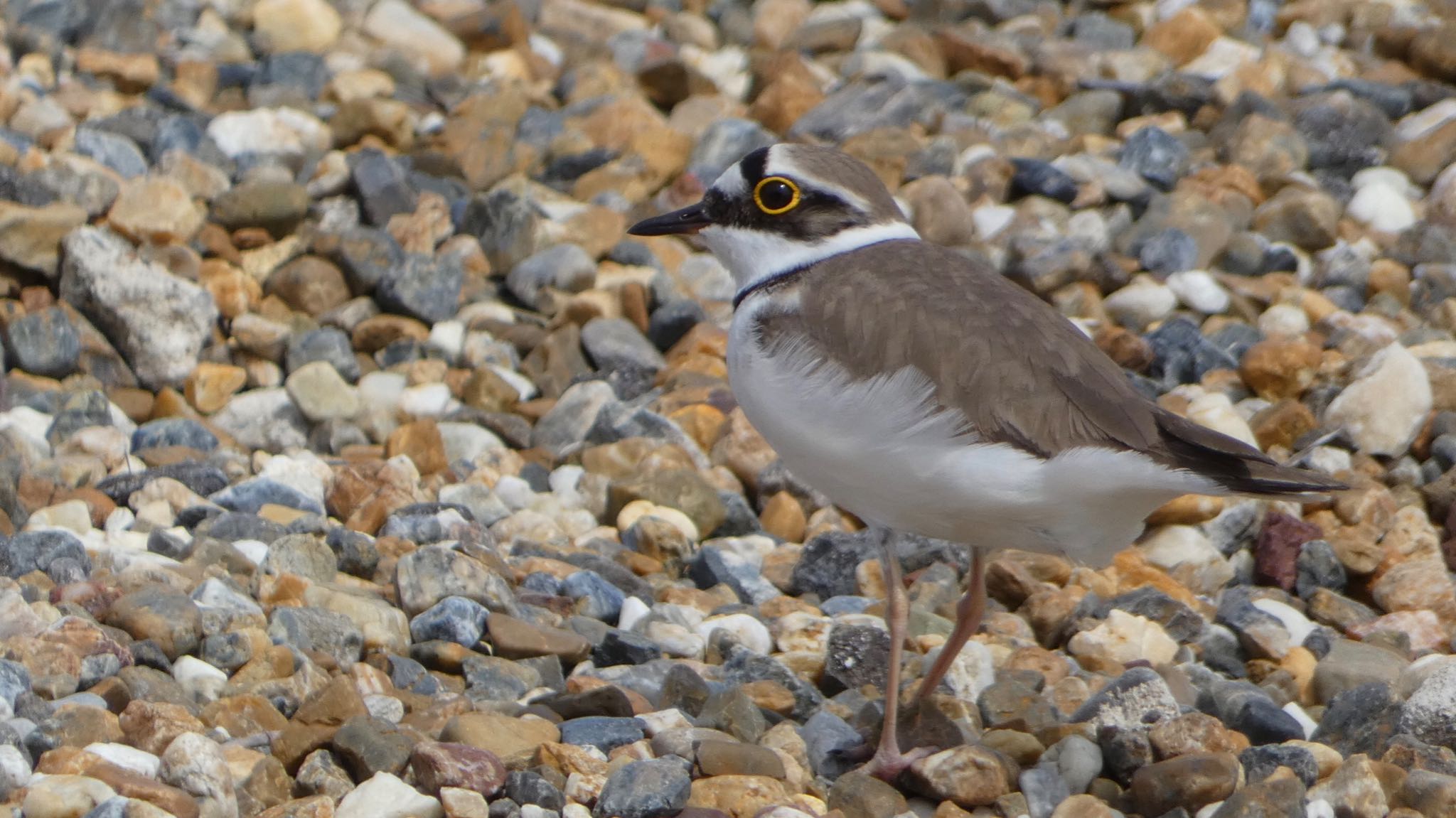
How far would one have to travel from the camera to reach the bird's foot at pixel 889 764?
434cm

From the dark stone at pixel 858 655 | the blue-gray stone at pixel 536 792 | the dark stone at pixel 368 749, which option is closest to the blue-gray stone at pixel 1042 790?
the dark stone at pixel 858 655

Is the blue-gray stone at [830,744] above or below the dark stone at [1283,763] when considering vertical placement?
below

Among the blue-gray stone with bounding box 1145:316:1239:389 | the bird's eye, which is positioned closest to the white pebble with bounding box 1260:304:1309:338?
the blue-gray stone with bounding box 1145:316:1239:389

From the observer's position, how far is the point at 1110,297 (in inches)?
291

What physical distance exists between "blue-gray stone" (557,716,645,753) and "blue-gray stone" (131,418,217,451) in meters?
2.47

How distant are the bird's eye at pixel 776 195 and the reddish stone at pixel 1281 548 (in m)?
2.11

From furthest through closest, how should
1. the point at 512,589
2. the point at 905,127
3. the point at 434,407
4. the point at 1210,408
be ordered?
the point at 905,127, the point at 434,407, the point at 1210,408, the point at 512,589

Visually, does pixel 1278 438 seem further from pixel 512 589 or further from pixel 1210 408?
pixel 512 589

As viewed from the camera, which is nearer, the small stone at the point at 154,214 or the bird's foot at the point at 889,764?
the bird's foot at the point at 889,764

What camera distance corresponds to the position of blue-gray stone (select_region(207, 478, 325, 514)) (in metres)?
5.68

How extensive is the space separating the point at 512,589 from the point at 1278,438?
2.89 meters

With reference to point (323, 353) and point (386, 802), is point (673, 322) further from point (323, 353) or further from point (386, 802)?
point (386, 802)

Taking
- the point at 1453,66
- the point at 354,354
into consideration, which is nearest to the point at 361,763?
the point at 354,354

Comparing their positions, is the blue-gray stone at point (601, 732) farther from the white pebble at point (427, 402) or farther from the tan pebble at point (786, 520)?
the white pebble at point (427, 402)
